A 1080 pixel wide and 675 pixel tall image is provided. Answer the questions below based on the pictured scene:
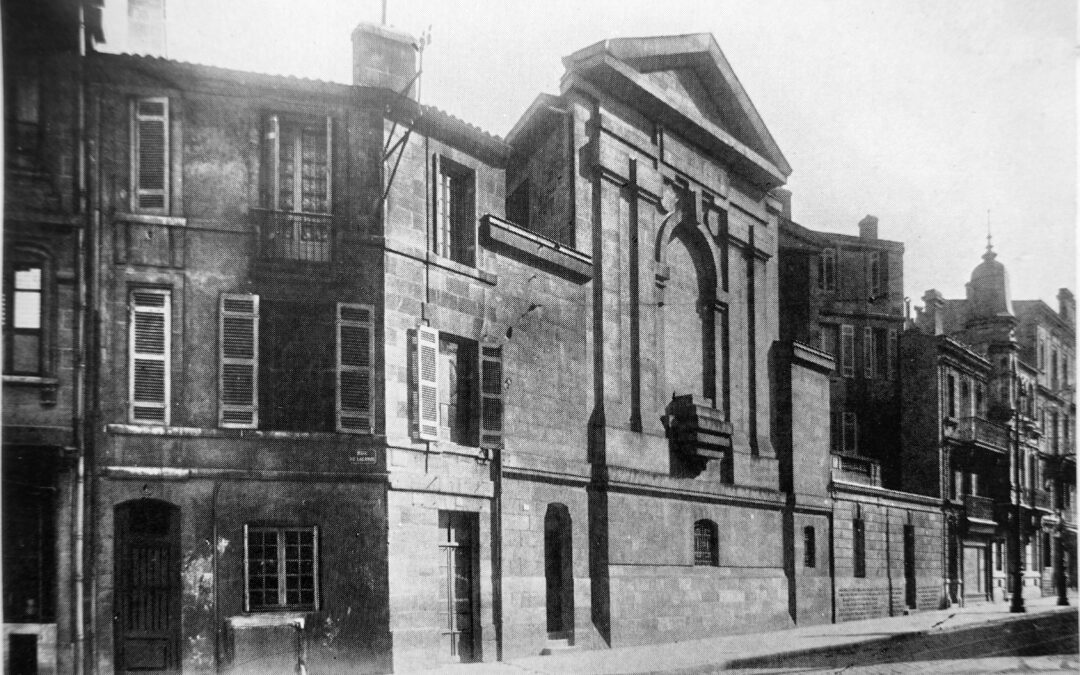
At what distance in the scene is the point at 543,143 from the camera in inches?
728

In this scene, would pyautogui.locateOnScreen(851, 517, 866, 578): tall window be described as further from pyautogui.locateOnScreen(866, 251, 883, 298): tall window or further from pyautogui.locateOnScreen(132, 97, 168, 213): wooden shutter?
pyautogui.locateOnScreen(132, 97, 168, 213): wooden shutter

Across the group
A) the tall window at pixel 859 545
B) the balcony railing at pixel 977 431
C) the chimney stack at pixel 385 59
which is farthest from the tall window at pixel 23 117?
the balcony railing at pixel 977 431

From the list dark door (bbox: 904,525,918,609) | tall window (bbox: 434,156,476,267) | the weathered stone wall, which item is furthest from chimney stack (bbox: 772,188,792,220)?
tall window (bbox: 434,156,476,267)

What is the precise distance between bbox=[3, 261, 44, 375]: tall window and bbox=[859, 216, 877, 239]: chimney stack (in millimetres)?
21568

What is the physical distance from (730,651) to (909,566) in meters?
13.5

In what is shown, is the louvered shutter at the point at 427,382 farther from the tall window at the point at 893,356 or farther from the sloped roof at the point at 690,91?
the tall window at the point at 893,356

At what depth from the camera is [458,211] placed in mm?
15281

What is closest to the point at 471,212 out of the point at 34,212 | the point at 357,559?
the point at 357,559

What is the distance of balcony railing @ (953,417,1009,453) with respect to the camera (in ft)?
106

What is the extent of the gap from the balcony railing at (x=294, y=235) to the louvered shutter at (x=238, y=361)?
698 millimetres

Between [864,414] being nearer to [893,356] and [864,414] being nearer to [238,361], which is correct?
[893,356]

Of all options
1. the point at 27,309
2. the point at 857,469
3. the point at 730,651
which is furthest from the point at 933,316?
the point at 27,309

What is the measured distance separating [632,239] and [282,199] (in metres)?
8.68

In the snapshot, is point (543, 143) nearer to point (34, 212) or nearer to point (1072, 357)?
point (34, 212)
